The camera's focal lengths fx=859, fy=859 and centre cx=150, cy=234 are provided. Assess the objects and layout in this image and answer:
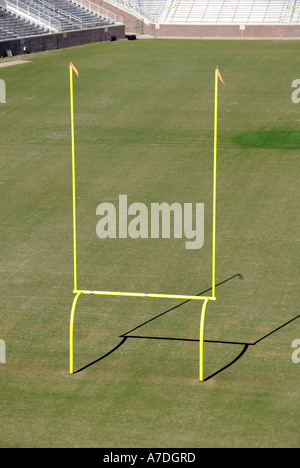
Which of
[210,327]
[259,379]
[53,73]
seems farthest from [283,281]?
[53,73]

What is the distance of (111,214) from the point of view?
86.6 feet

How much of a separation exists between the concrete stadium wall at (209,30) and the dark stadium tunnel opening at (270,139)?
21.5 metres

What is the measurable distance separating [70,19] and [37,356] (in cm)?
4004

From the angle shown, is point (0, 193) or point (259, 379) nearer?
point (259, 379)

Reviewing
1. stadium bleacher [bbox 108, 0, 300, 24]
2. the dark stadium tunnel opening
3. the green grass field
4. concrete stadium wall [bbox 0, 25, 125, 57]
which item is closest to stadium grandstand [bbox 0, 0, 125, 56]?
concrete stadium wall [bbox 0, 25, 125, 57]

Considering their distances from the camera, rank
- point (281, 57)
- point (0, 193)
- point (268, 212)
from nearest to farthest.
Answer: point (268, 212)
point (0, 193)
point (281, 57)

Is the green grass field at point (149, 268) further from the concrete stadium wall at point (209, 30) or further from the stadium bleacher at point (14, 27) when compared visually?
the concrete stadium wall at point (209, 30)

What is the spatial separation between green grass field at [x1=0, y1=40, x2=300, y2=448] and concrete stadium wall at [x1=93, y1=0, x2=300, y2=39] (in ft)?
39.5

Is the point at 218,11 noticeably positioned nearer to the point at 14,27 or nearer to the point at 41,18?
the point at 41,18

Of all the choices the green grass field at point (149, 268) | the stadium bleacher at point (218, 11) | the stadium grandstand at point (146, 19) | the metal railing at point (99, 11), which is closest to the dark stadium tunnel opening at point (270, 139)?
the green grass field at point (149, 268)

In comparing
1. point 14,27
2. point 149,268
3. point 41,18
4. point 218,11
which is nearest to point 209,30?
point 218,11

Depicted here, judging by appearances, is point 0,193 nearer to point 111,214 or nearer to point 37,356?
point 111,214

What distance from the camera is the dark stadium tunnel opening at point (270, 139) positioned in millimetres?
32844
